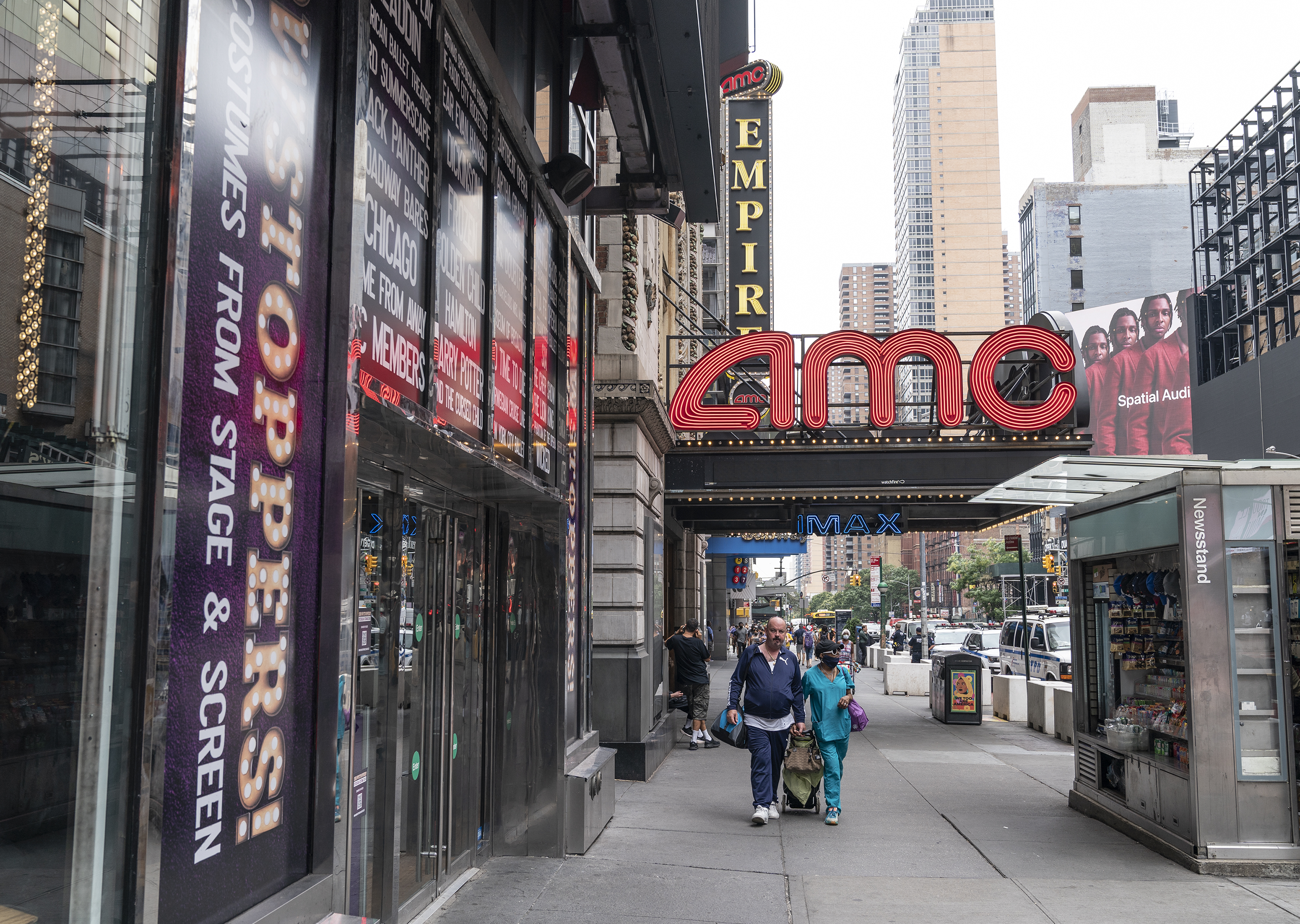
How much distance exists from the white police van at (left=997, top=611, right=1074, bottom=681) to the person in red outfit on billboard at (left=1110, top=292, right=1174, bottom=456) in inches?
2616

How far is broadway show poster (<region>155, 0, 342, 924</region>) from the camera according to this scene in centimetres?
298

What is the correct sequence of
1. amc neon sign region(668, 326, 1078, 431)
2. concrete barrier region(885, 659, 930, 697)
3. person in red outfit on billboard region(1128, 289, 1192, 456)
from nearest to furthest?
amc neon sign region(668, 326, 1078, 431)
concrete barrier region(885, 659, 930, 697)
person in red outfit on billboard region(1128, 289, 1192, 456)

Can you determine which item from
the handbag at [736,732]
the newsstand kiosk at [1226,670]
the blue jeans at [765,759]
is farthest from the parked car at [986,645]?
the newsstand kiosk at [1226,670]

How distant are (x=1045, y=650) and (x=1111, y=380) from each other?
233ft

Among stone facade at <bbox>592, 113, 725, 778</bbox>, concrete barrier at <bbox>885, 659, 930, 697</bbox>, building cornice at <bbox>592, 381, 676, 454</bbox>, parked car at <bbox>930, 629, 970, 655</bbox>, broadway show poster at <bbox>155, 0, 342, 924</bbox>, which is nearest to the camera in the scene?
broadway show poster at <bbox>155, 0, 342, 924</bbox>

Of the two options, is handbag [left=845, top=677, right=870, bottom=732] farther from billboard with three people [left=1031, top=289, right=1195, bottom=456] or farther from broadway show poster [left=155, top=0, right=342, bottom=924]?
billboard with three people [left=1031, top=289, right=1195, bottom=456]

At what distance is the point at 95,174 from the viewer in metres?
2.65

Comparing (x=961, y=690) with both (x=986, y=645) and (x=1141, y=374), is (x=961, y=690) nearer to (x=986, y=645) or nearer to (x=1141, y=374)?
(x=986, y=645)

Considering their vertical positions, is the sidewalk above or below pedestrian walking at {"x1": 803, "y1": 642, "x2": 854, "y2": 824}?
below

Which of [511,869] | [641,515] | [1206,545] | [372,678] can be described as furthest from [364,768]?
[641,515]

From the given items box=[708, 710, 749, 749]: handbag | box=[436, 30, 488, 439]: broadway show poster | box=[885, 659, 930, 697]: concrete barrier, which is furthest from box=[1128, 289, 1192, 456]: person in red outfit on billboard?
box=[436, 30, 488, 439]: broadway show poster

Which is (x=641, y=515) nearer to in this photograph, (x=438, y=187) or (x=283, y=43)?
(x=438, y=187)

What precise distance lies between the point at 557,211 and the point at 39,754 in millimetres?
6736

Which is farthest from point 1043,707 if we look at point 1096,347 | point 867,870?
point 1096,347
